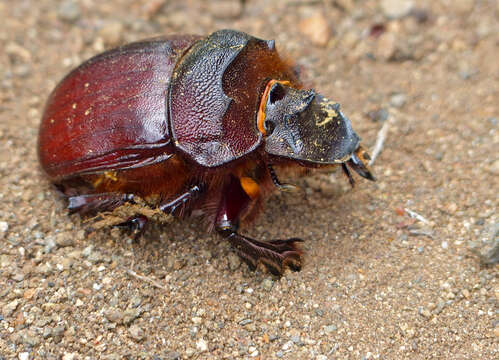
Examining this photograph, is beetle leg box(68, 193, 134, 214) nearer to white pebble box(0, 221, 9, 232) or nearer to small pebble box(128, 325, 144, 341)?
white pebble box(0, 221, 9, 232)

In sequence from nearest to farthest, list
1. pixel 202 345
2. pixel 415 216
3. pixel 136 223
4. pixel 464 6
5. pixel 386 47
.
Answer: pixel 202 345, pixel 136 223, pixel 415 216, pixel 386 47, pixel 464 6

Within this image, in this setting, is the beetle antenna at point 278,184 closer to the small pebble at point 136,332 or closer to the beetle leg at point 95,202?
the beetle leg at point 95,202

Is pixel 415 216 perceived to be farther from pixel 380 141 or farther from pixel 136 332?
pixel 136 332

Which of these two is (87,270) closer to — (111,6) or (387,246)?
(387,246)

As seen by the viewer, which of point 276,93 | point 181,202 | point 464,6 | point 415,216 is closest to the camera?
point 276,93

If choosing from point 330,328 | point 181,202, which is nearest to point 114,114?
point 181,202

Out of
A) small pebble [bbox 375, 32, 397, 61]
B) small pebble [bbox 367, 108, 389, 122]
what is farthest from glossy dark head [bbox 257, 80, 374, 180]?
small pebble [bbox 375, 32, 397, 61]
